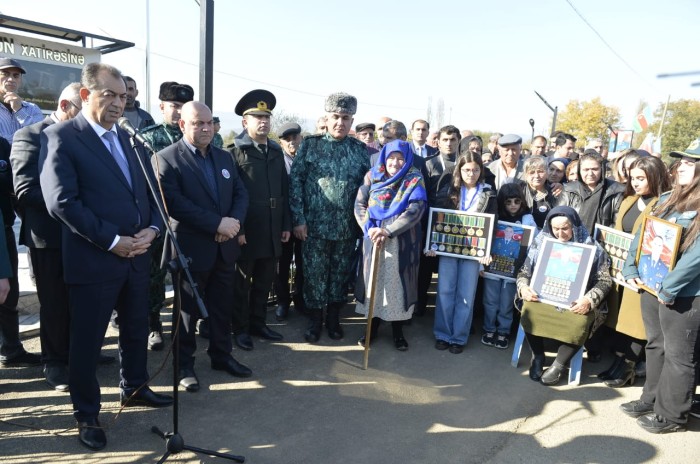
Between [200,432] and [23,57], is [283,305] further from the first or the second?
[23,57]

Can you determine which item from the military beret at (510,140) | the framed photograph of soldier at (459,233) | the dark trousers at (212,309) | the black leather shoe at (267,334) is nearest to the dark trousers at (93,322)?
the dark trousers at (212,309)

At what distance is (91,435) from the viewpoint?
2.93 meters

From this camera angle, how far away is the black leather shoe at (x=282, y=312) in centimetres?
532

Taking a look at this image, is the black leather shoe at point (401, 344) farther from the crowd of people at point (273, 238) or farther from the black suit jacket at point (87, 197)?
the black suit jacket at point (87, 197)

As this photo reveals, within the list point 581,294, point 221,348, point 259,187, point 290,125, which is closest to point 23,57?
point 290,125

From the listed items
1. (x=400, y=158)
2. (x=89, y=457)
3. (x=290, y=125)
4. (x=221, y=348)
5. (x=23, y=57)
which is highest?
(x=23, y=57)

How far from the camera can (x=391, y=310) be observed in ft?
14.9

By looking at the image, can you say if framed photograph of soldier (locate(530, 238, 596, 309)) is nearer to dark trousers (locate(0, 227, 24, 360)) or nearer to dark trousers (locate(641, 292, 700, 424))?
dark trousers (locate(641, 292, 700, 424))

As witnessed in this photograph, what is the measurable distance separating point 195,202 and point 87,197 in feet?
2.96

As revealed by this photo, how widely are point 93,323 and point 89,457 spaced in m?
0.81

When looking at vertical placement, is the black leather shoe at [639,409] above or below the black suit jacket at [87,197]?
below

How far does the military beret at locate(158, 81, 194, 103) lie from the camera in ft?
14.9

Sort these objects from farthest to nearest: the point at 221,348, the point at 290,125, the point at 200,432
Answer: the point at 290,125, the point at 221,348, the point at 200,432

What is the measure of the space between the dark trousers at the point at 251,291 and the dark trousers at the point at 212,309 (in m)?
0.53
